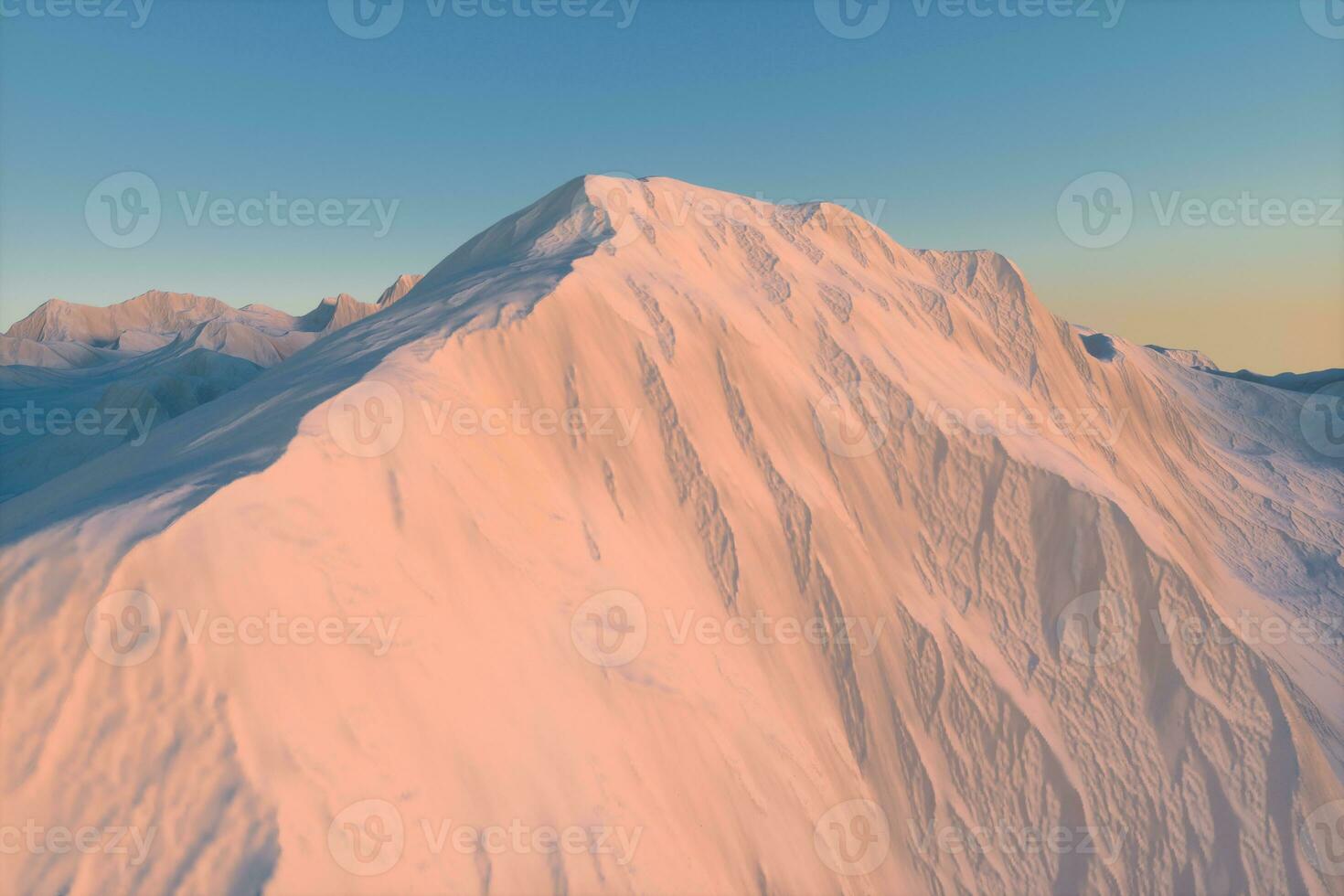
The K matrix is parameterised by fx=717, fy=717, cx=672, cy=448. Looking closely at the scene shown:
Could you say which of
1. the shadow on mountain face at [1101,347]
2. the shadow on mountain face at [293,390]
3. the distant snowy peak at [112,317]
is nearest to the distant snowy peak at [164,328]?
the distant snowy peak at [112,317]

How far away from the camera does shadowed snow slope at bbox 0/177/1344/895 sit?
7.04 metres

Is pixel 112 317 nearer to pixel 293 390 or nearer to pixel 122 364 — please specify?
pixel 122 364

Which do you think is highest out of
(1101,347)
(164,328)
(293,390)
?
(164,328)

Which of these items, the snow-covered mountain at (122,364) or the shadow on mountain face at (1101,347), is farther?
the snow-covered mountain at (122,364)

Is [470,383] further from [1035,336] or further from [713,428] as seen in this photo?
[1035,336]

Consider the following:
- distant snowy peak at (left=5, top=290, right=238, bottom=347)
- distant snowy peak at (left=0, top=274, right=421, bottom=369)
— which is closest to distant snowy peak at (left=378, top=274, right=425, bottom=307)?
distant snowy peak at (left=0, top=274, right=421, bottom=369)

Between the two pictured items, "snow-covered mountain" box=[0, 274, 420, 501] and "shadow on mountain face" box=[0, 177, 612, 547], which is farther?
"snow-covered mountain" box=[0, 274, 420, 501]

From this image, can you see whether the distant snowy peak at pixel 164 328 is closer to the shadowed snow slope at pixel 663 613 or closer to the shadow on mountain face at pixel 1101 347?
the shadowed snow slope at pixel 663 613

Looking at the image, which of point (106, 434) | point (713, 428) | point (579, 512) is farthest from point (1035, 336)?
point (106, 434)

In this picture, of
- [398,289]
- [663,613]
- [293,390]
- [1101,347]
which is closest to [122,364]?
[398,289]

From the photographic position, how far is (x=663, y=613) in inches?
455

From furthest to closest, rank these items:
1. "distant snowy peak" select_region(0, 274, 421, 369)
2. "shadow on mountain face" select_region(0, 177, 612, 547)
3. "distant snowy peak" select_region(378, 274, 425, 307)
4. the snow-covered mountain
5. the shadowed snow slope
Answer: "distant snowy peak" select_region(378, 274, 425, 307) < "distant snowy peak" select_region(0, 274, 421, 369) < the snow-covered mountain < "shadow on mountain face" select_region(0, 177, 612, 547) < the shadowed snow slope

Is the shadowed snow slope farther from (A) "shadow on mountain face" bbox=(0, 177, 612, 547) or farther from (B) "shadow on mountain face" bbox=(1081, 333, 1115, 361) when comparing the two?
(B) "shadow on mountain face" bbox=(1081, 333, 1115, 361)

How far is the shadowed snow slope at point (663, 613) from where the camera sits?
7035 mm
